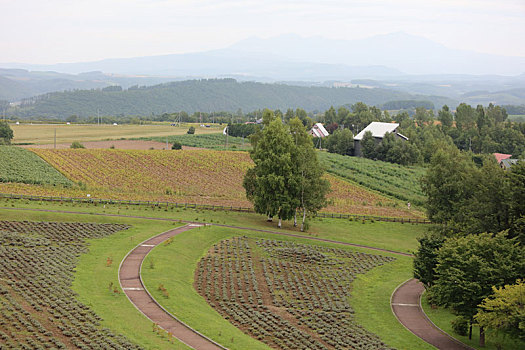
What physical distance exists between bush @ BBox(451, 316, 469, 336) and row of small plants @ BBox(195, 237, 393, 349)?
5647 millimetres

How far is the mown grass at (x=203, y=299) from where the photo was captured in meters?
34.3

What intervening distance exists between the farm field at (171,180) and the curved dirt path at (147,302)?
76.8 ft

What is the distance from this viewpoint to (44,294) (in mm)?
35812

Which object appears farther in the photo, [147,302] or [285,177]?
[285,177]

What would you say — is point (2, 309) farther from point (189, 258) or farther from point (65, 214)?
point (65, 214)

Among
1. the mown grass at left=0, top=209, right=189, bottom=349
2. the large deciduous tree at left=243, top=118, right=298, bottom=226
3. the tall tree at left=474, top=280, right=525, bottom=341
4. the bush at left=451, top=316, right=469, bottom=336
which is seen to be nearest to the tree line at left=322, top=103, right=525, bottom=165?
the large deciduous tree at left=243, top=118, right=298, bottom=226

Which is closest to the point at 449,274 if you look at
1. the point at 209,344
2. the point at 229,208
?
the point at 209,344

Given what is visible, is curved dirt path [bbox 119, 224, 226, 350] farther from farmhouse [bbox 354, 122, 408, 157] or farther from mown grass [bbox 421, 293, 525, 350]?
farmhouse [bbox 354, 122, 408, 157]

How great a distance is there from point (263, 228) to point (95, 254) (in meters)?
20.0

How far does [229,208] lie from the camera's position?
6869 cm

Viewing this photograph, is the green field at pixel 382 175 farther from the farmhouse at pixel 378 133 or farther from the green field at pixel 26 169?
the green field at pixel 26 169

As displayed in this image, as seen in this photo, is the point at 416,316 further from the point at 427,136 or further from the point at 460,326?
the point at 427,136

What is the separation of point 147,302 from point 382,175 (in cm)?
7529

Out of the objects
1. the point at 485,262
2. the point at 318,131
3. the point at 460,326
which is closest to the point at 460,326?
the point at 460,326
